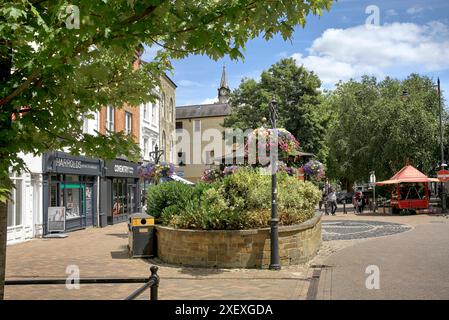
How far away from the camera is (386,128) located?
101ft

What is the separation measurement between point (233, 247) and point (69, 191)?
12.5 m

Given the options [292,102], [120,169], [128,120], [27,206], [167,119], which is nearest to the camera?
[27,206]

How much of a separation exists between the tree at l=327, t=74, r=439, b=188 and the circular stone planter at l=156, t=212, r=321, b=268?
845 inches

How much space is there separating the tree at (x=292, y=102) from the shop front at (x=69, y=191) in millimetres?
17472

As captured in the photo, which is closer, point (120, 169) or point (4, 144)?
point (4, 144)

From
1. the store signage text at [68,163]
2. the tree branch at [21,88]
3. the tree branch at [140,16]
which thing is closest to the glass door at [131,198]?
the store signage text at [68,163]

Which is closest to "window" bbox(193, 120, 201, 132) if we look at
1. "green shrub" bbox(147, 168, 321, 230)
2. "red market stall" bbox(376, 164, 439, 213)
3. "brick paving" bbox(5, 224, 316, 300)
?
"red market stall" bbox(376, 164, 439, 213)

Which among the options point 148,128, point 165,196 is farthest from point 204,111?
point 165,196

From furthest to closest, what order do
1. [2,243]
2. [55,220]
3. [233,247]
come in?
[55,220] → [233,247] → [2,243]

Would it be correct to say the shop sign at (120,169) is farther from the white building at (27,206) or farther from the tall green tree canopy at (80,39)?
the tall green tree canopy at (80,39)

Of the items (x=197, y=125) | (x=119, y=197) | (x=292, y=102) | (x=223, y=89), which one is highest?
(x=223, y=89)

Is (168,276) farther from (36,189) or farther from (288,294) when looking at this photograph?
(36,189)

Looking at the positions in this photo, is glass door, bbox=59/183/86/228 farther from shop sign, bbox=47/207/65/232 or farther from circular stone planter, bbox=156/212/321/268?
circular stone planter, bbox=156/212/321/268

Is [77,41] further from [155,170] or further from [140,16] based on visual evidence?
[155,170]
